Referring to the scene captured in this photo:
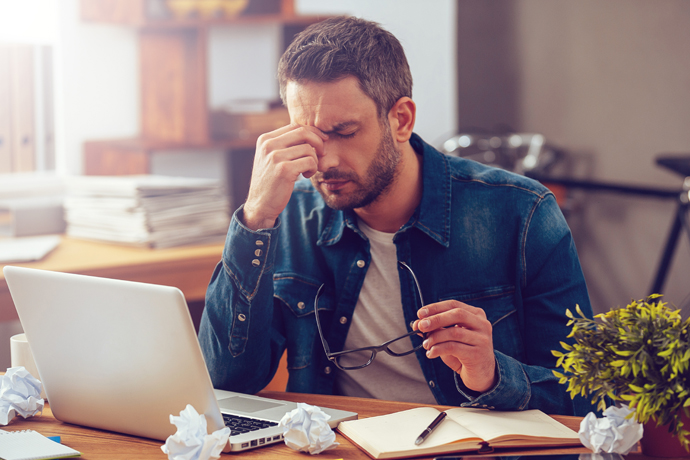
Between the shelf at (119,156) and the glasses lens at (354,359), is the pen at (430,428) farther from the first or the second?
the shelf at (119,156)

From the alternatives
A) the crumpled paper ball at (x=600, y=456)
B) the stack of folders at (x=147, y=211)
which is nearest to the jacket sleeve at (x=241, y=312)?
the crumpled paper ball at (x=600, y=456)

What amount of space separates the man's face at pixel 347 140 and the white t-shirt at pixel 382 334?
120mm

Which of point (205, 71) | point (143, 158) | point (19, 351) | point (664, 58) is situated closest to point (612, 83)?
point (664, 58)

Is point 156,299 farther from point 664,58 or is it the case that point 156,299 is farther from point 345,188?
point 664,58

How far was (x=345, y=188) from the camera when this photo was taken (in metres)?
1.36

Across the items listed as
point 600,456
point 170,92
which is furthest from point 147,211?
point 600,456

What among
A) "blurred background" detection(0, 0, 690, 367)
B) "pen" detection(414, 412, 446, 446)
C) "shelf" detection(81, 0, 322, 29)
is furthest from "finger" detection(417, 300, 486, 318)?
"shelf" detection(81, 0, 322, 29)

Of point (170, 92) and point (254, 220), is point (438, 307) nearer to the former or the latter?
point (254, 220)

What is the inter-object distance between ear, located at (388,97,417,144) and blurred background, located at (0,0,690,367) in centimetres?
137

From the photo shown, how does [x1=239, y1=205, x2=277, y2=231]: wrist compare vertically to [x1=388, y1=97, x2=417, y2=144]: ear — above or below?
below

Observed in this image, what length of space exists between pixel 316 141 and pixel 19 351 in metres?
0.59

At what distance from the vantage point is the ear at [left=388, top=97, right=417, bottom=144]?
140 centimetres

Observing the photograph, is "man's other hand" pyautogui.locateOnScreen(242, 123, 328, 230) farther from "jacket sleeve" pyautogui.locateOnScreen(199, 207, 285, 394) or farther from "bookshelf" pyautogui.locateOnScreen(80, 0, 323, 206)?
"bookshelf" pyautogui.locateOnScreen(80, 0, 323, 206)

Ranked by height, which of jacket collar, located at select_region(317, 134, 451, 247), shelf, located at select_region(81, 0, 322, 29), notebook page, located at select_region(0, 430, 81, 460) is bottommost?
notebook page, located at select_region(0, 430, 81, 460)
